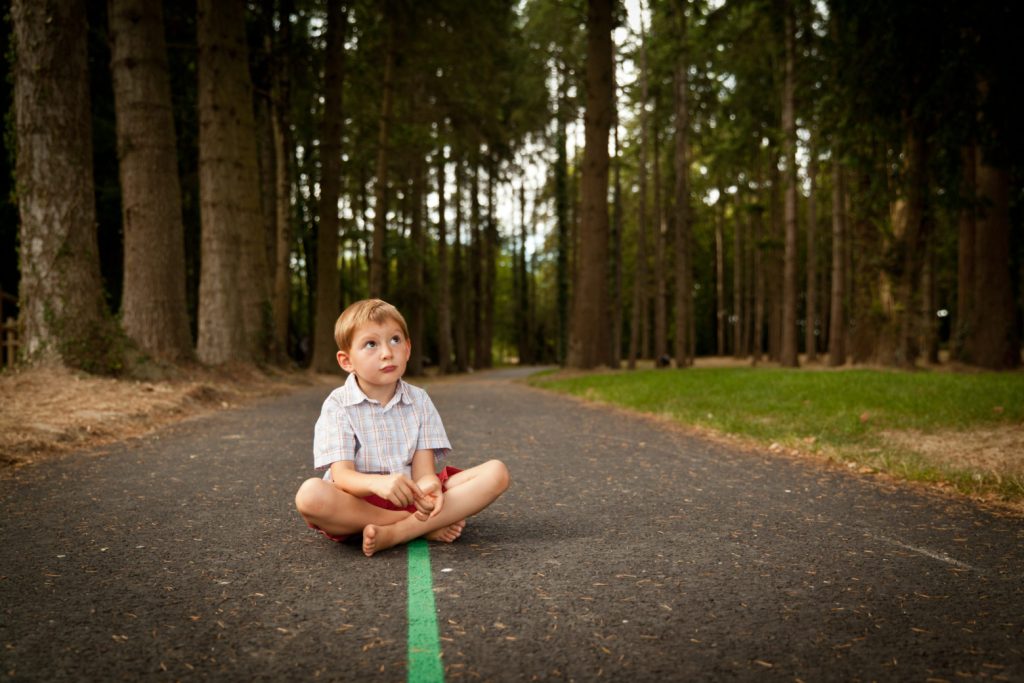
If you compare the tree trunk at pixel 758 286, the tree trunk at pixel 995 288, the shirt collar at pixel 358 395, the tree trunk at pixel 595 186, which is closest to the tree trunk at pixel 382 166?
the tree trunk at pixel 595 186

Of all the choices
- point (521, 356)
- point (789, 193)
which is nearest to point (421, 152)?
point (789, 193)

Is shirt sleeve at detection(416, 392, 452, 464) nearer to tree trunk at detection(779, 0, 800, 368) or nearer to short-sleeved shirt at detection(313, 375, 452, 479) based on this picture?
short-sleeved shirt at detection(313, 375, 452, 479)

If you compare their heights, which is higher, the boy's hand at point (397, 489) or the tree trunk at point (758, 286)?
the tree trunk at point (758, 286)

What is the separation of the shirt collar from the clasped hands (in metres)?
0.46

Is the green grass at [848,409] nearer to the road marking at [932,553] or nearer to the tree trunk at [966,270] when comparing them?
the road marking at [932,553]

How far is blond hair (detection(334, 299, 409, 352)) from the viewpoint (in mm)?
3541

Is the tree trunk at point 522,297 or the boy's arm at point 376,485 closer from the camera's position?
the boy's arm at point 376,485

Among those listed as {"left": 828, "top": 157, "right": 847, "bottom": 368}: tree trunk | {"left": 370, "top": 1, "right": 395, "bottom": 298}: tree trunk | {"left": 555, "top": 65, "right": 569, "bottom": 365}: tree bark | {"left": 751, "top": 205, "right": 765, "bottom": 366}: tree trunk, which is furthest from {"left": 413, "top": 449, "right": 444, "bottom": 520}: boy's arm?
{"left": 555, "top": 65, "right": 569, "bottom": 365}: tree bark

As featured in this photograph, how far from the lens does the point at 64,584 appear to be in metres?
3.03

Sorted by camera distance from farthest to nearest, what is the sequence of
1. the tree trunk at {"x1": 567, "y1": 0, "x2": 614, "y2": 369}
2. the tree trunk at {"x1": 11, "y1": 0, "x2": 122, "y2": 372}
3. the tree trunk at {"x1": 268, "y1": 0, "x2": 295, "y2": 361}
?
1. the tree trunk at {"x1": 268, "y1": 0, "x2": 295, "y2": 361}
2. the tree trunk at {"x1": 567, "y1": 0, "x2": 614, "y2": 369}
3. the tree trunk at {"x1": 11, "y1": 0, "x2": 122, "y2": 372}

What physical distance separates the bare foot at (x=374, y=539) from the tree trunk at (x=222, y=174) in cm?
1160

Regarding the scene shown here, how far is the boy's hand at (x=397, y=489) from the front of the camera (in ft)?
10.6

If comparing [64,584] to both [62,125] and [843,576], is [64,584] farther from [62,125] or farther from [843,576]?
[62,125]

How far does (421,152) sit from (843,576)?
80.4ft
